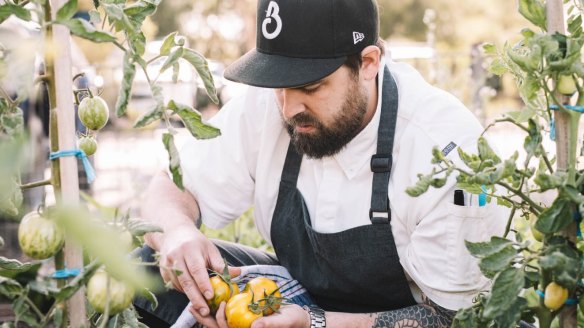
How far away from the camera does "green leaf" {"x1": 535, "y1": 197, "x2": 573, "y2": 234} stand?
1.38 m

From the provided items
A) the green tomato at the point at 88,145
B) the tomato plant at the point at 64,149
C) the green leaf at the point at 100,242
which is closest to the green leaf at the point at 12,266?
the tomato plant at the point at 64,149

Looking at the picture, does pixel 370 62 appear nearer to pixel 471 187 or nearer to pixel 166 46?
pixel 471 187

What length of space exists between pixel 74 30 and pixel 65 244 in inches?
13.9

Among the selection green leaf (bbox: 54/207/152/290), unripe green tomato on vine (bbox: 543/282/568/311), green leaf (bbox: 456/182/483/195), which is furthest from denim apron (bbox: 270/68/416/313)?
green leaf (bbox: 54/207/152/290)

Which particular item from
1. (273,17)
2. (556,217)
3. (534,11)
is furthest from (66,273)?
(273,17)

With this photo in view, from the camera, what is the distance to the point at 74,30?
112cm

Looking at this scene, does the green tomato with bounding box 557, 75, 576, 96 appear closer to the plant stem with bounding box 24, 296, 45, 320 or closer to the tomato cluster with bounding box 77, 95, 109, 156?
the tomato cluster with bounding box 77, 95, 109, 156

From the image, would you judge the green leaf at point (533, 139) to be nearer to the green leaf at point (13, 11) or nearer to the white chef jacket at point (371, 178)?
the white chef jacket at point (371, 178)

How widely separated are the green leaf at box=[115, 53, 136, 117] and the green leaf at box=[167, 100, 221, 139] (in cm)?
8

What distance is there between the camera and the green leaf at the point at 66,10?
111cm

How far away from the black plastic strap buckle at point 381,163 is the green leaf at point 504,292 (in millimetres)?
804

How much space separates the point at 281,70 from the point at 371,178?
1.43 ft

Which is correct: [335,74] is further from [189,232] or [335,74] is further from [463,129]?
[189,232]

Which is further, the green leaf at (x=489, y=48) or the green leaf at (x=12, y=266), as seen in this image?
the green leaf at (x=489, y=48)
